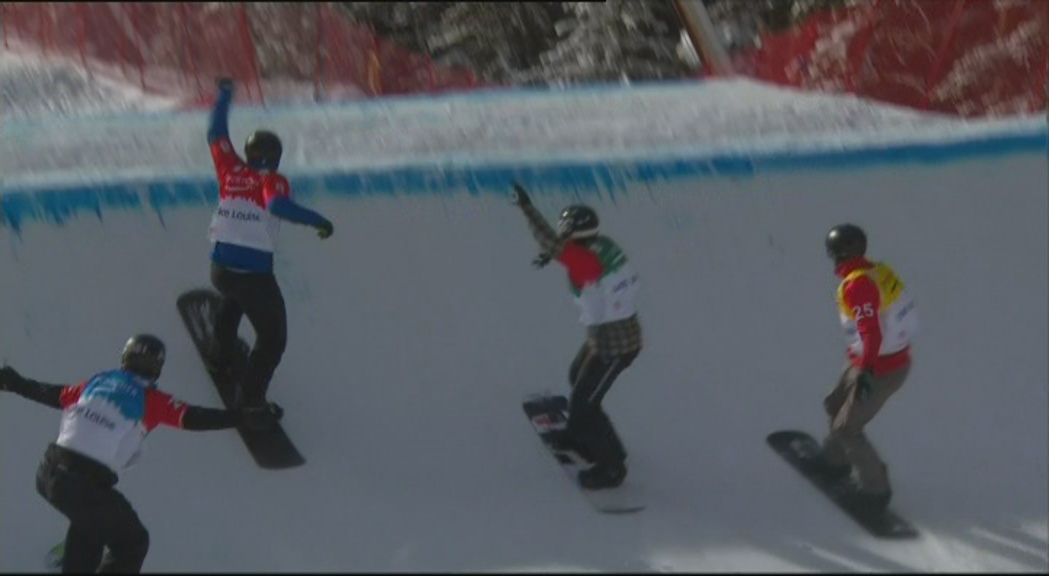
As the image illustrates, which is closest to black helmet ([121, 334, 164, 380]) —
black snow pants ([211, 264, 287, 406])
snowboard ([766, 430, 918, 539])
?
black snow pants ([211, 264, 287, 406])

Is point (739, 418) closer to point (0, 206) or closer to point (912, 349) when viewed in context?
point (912, 349)

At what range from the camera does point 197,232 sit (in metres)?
6.31

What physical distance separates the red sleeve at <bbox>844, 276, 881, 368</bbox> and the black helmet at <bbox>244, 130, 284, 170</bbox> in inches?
85.5

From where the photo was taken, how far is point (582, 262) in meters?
5.52

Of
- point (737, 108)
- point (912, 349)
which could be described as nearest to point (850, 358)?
point (912, 349)

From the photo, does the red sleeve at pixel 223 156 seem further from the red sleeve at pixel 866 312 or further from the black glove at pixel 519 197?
the red sleeve at pixel 866 312

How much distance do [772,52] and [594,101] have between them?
119 cm

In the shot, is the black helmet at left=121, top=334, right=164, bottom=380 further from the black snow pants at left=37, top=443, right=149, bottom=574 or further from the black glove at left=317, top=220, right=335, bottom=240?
the black glove at left=317, top=220, right=335, bottom=240

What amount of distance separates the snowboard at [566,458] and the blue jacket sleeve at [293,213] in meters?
1.07

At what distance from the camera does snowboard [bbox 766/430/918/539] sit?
17.4 feet

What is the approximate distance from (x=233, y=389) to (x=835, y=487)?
2265 mm

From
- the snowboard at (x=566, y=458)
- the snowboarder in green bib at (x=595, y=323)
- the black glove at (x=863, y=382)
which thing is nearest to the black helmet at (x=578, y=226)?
the snowboarder in green bib at (x=595, y=323)

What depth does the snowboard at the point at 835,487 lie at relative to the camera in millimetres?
5301

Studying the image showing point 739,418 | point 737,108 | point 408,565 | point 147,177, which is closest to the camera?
point 408,565
